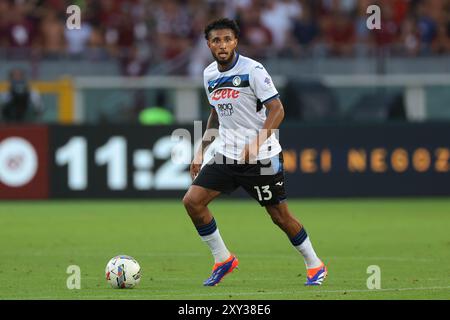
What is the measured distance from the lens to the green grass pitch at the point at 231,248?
34.2ft

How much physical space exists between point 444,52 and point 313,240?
417 inches

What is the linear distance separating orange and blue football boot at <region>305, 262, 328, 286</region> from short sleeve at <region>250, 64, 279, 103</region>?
157 centimetres

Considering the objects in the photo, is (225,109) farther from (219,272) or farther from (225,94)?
(219,272)

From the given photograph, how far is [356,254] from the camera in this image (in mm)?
13977

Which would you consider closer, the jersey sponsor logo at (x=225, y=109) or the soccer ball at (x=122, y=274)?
the soccer ball at (x=122, y=274)

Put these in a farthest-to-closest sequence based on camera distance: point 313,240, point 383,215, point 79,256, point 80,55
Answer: point 80,55 < point 383,215 < point 313,240 < point 79,256

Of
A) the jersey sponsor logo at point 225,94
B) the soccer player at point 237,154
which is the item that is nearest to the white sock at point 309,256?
the soccer player at point 237,154

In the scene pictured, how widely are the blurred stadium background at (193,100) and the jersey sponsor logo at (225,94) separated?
8.47m

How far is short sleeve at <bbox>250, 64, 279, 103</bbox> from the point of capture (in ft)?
34.8

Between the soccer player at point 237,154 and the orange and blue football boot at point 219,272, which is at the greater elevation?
the soccer player at point 237,154

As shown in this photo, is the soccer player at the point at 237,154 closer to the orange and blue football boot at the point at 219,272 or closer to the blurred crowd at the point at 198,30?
the orange and blue football boot at the point at 219,272

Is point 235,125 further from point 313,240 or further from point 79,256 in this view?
point 313,240

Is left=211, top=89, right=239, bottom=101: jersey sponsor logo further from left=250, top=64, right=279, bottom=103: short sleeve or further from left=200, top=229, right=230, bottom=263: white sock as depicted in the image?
left=200, top=229, right=230, bottom=263: white sock
